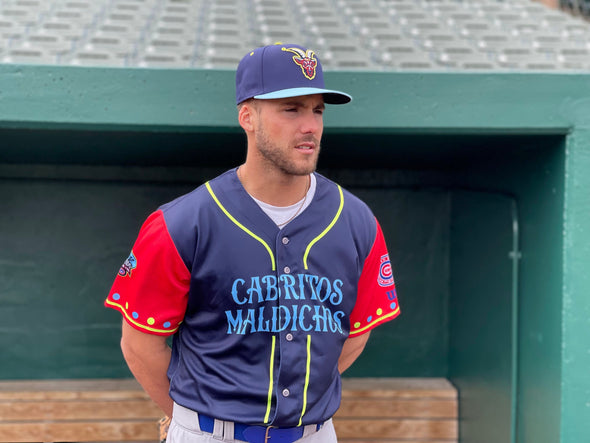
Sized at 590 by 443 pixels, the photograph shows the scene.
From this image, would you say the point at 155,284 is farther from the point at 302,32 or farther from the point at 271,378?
the point at 302,32

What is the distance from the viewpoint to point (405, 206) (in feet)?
12.0

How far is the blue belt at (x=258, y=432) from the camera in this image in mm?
1336

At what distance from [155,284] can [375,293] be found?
21.5 inches

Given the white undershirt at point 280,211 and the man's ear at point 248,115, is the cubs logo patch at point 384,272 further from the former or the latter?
the man's ear at point 248,115

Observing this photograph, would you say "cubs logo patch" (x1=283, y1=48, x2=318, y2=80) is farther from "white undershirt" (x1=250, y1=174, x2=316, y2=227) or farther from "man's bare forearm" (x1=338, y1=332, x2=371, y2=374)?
"man's bare forearm" (x1=338, y1=332, x2=371, y2=374)

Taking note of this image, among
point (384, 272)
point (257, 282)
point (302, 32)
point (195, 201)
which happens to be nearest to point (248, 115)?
point (195, 201)

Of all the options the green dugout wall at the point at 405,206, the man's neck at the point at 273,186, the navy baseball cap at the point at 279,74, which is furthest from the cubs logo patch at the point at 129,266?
the green dugout wall at the point at 405,206

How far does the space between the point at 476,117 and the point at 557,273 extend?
64 cm

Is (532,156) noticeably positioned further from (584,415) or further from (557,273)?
(584,415)

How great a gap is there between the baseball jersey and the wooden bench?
2.05 metres

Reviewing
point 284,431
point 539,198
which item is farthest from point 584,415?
point 284,431

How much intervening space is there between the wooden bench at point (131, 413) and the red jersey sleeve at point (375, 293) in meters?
1.91

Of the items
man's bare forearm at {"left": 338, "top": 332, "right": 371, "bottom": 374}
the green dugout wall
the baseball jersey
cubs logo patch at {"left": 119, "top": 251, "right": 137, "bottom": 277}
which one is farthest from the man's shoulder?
the green dugout wall

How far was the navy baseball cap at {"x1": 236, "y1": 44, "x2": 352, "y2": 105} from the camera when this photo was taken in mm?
1272
